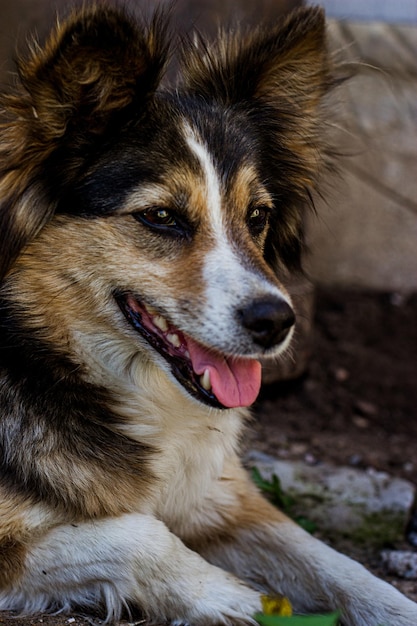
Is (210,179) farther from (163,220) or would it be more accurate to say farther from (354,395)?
(354,395)

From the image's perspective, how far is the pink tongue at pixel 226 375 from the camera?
2840 millimetres

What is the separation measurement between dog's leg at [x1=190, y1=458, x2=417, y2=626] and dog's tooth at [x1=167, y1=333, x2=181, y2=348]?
28.0 inches

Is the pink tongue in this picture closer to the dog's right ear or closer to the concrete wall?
the dog's right ear

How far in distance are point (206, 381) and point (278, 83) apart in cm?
120

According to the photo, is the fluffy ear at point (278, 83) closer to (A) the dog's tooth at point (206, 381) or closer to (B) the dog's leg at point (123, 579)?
(A) the dog's tooth at point (206, 381)

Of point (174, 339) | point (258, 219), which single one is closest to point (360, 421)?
point (258, 219)

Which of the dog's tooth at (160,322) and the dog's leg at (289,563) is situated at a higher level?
the dog's tooth at (160,322)

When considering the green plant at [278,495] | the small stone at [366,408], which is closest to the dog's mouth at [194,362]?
the green plant at [278,495]

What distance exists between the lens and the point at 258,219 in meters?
3.17

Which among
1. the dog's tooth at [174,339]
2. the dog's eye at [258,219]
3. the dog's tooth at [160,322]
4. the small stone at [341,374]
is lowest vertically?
the small stone at [341,374]

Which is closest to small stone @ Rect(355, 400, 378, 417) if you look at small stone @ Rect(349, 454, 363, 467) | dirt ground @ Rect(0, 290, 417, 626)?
dirt ground @ Rect(0, 290, 417, 626)

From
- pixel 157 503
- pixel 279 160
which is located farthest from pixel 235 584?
pixel 279 160

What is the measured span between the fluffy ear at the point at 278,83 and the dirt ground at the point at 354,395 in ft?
5.16

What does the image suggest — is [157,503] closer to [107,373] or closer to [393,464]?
[107,373]
